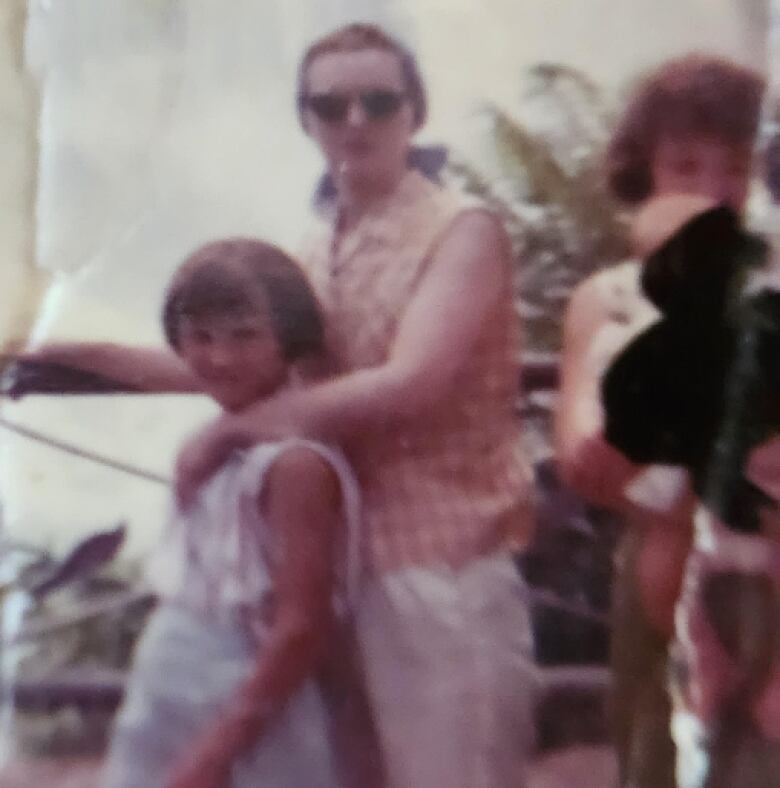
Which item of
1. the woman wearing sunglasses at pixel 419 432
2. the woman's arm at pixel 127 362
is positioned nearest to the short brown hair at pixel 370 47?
the woman wearing sunglasses at pixel 419 432

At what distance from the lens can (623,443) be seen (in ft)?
1.29

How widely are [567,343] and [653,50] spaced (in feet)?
0.42

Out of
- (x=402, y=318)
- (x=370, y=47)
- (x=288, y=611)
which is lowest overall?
(x=288, y=611)

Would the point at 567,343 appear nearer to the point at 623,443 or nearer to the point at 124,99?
the point at 623,443

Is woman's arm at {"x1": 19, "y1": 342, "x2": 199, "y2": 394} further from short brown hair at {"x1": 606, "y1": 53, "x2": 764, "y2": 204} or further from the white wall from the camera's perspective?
short brown hair at {"x1": 606, "y1": 53, "x2": 764, "y2": 204}

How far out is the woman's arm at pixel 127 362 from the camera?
1.31 ft

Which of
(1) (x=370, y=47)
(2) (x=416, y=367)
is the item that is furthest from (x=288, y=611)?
(1) (x=370, y=47)

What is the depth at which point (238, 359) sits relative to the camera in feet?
1.30

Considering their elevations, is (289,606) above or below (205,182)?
below

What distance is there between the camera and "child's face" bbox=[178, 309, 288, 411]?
1.29ft

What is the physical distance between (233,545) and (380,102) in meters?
0.19

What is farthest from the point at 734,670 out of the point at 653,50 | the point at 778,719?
the point at 653,50

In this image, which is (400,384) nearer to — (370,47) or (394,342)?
(394,342)

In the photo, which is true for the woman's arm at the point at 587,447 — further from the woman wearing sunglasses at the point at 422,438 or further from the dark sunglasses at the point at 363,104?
the dark sunglasses at the point at 363,104
